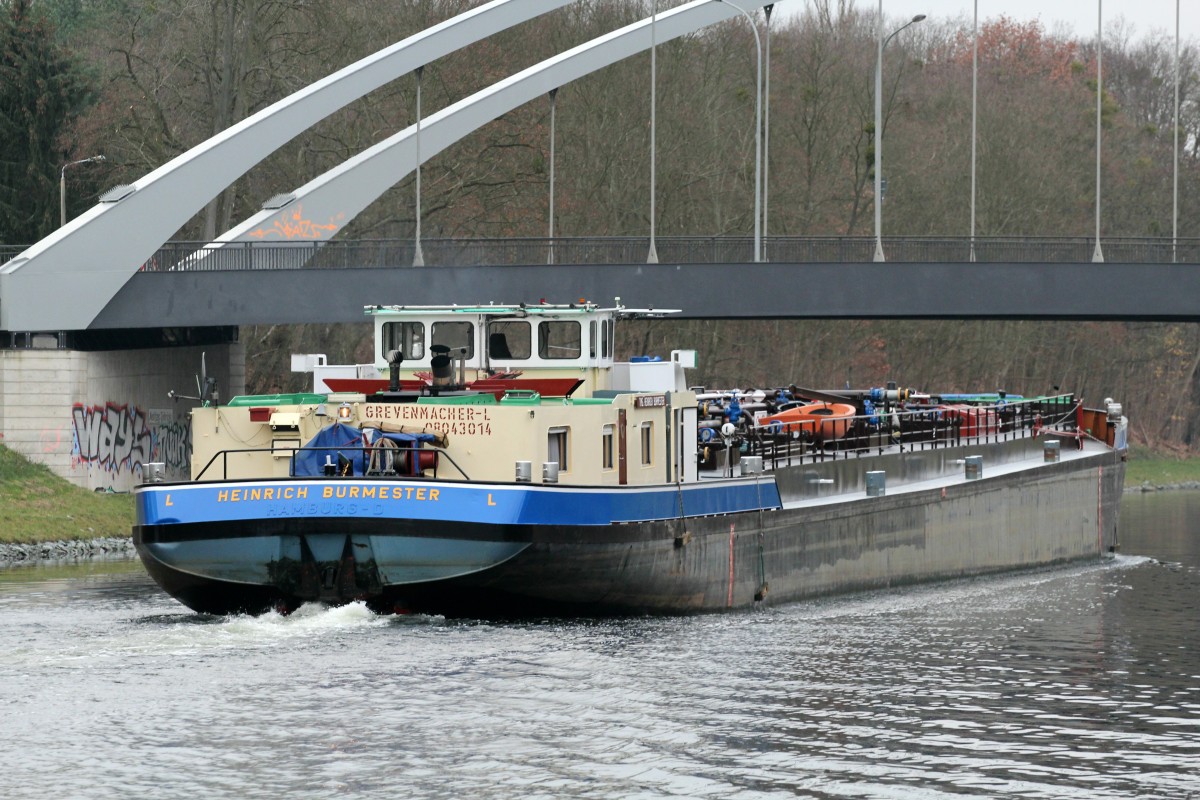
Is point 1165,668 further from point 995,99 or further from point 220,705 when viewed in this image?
point 995,99

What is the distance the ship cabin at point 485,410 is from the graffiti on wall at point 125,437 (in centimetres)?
1773

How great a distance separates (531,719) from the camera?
22922 millimetres

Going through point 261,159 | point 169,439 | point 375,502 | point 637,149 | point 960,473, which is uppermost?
point 637,149

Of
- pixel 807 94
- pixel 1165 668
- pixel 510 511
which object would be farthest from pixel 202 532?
pixel 807 94

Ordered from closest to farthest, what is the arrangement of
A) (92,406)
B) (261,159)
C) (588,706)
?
(588,706) < (92,406) < (261,159)

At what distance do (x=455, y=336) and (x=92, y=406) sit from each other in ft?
67.4

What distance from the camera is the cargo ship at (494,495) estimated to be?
28.3 meters

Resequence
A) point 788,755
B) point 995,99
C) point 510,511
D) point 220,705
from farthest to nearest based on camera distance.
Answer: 1. point 995,99
2. point 510,511
3. point 220,705
4. point 788,755

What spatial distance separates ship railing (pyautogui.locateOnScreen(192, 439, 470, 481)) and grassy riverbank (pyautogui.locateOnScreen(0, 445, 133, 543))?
16996 millimetres

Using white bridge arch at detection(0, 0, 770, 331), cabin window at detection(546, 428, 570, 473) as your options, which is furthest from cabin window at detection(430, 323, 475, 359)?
white bridge arch at detection(0, 0, 770, 331)

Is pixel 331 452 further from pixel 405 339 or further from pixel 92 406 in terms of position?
pixel 92 406

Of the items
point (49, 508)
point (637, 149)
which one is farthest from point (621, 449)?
point (637, 149)

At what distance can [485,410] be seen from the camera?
29.5 metres

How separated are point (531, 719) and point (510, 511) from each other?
19.0 feet
